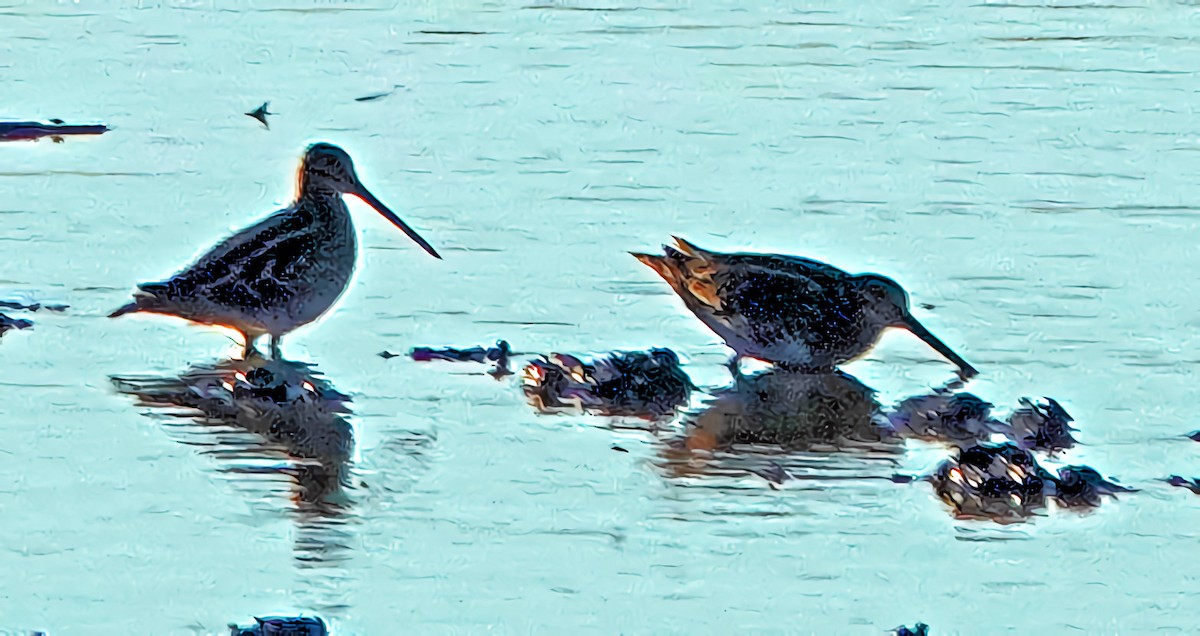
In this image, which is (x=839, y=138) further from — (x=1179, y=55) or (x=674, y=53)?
(x=1179, y=55)

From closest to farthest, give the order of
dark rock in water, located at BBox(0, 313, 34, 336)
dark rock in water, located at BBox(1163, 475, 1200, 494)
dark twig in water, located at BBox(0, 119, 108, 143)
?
dark rock in water, located at BBox(1163, 475, 1200, 494), dark rock in water, located at BBox(0, 313, 34, 336), dark twig in water, located at BBox(0, 119, 108, 143)

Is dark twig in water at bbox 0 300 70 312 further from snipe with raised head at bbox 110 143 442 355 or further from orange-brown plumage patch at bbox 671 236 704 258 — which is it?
orange-brown plumage patch at bbox 671 236 704 258

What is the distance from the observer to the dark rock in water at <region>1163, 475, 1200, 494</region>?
5.52 m

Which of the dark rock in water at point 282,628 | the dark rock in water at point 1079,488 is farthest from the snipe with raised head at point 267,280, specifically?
the dark rock in water at point 1079,488

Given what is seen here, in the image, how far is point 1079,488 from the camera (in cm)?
550

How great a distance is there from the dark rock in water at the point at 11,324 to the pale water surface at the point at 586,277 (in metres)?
0.04

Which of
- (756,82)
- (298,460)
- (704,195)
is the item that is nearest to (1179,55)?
(756,82)

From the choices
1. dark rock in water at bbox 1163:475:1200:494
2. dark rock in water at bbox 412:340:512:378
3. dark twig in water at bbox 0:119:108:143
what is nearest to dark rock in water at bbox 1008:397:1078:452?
dark rock in water at bbox 1163:475:1200:494

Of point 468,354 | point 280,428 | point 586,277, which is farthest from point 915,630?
point 586,277

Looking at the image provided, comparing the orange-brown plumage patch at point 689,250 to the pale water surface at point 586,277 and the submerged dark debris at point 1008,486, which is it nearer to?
the pale water surface at point 586,277

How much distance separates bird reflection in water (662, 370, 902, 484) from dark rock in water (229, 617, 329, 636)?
1257 mm

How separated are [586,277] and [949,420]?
67.3 inches

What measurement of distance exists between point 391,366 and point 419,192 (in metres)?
1.98

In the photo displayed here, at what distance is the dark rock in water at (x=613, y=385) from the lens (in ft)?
19.9
